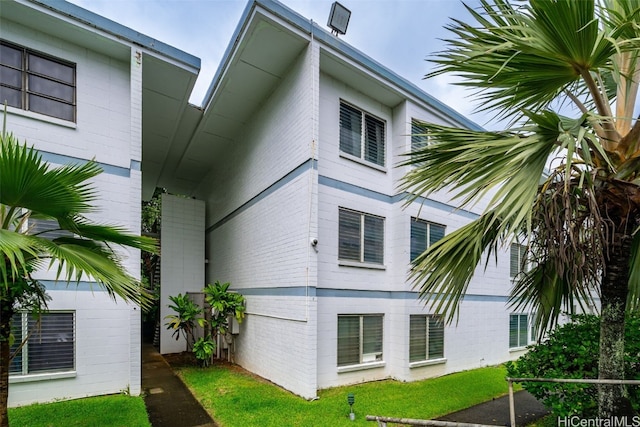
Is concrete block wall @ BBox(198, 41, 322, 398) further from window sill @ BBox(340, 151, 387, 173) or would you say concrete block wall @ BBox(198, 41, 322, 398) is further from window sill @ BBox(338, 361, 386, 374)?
window sill @ BBox(340, 151, 387, 173)

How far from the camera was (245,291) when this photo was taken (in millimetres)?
10289

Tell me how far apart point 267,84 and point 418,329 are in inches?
299

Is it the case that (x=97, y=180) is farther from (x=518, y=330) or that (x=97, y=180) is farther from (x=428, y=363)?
(x=518, y=330)

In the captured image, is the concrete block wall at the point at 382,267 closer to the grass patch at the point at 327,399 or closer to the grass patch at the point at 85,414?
the grass patch at the point at 327,399

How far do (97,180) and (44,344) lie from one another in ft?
10.5

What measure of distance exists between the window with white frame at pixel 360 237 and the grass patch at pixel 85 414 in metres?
4.96

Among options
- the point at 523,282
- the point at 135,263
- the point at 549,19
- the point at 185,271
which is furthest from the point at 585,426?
the point at 185,271

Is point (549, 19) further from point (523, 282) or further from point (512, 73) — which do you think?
point (523, 282)

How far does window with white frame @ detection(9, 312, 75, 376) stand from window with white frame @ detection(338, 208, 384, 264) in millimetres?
5693

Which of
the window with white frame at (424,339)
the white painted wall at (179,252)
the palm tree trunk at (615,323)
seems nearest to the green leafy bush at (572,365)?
the palm tree trunk at (615,323)

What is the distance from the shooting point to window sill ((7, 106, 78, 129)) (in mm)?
6445

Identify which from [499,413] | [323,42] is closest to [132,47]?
[323,42]

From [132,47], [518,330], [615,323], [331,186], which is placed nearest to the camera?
[615,323]

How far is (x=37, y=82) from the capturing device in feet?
22.2
